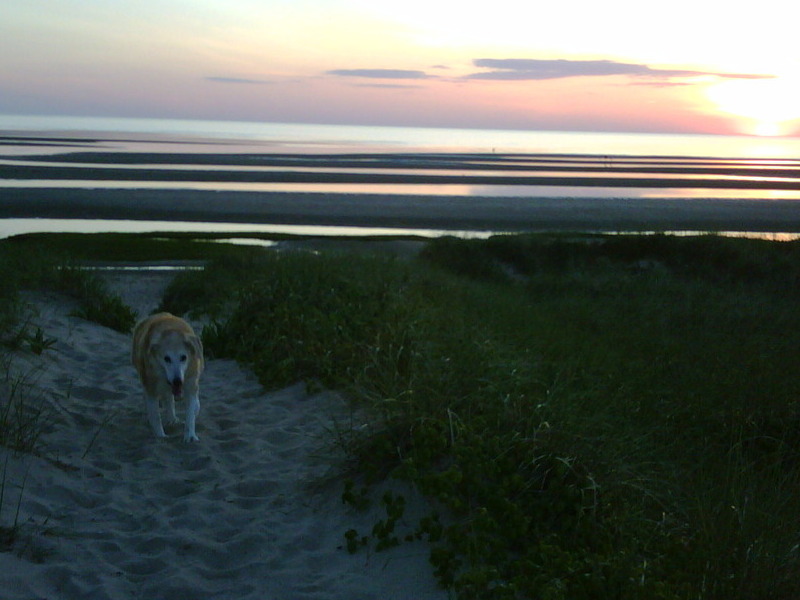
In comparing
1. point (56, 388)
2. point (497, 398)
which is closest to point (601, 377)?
point (497, 398)

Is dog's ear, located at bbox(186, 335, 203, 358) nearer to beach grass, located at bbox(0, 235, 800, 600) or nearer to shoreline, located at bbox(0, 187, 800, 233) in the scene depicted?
beach grass, located at bbox(0, 235, 800, 600)

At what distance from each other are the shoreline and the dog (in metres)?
23.4

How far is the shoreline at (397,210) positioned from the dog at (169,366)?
76.9 ft

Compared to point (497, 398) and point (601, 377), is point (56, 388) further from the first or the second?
point (601, 377)

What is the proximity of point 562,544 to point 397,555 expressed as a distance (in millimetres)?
976

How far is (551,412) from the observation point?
552cm

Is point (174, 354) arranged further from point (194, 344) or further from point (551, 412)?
point (551, 412)

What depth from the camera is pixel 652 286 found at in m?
15.0

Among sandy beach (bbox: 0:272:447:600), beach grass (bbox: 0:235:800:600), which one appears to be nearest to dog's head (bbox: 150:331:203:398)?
sandy beach (bbox: 0:272:447:600)

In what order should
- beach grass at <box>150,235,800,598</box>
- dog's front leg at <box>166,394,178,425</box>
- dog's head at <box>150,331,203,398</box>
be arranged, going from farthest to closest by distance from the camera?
dog's front leg at <box>166,394,178,425</box> < dog's head at <box>150,331,203,398</box> < beach grass at <box>150,235,800,598</box>

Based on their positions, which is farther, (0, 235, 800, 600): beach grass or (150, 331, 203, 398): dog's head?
(150, 331, 203, 398): dog's head

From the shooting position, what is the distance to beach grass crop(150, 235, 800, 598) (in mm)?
4305

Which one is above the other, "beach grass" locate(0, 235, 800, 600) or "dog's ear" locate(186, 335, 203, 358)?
"dog's ear" locate(186, 335, 203, 358)

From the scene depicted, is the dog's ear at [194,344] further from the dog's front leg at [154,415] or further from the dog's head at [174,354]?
the dog's front leg at [154,415]
